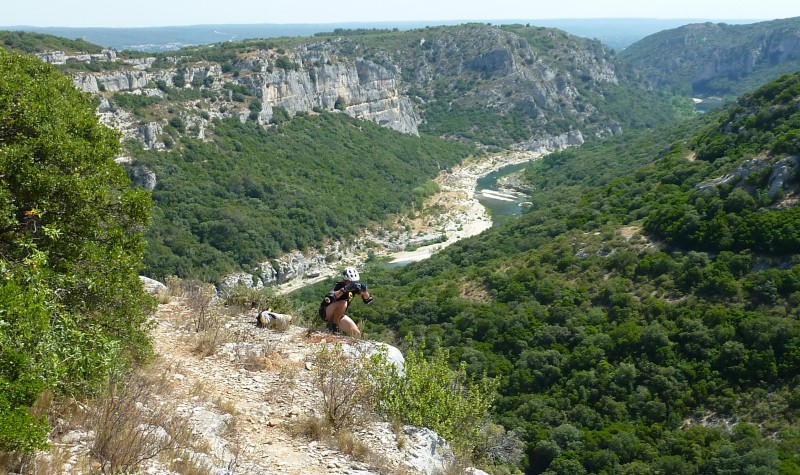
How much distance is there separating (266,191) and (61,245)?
6847 centimetres

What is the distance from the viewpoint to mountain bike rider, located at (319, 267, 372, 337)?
11906 millimetres

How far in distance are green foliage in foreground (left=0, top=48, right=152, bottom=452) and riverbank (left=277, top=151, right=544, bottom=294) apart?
52.5m

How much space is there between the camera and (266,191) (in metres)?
75.7

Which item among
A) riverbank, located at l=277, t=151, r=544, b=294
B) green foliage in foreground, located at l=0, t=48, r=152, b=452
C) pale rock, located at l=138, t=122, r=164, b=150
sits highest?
green foliage in foreground, located at l=0, t=48, r=152, b=452

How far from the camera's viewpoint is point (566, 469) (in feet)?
77.2

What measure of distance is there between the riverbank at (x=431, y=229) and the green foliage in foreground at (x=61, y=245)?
5245 cm

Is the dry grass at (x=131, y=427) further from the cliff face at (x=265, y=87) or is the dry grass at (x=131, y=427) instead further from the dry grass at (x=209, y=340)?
the cliff face at (x=265, y=87)

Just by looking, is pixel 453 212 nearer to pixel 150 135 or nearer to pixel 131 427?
pixel 150 135

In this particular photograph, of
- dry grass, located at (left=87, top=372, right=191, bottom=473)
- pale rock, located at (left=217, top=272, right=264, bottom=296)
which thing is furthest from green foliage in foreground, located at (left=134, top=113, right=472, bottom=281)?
dry grass, located at (left=87, top=372, right=191, bottom=473)

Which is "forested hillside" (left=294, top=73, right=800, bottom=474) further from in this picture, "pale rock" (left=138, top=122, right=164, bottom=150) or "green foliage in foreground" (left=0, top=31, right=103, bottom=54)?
"green foliage in foreground" (left=0, top=31, right=103, bottom=54)

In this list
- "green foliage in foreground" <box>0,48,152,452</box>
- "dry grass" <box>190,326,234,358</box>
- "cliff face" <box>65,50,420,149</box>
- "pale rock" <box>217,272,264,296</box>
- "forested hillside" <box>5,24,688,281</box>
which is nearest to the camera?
"green foliage in foreground" <box>0,48,152,452</box>

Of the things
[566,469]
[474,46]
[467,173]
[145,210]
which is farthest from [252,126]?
[474,46]

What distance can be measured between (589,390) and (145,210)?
2413cm

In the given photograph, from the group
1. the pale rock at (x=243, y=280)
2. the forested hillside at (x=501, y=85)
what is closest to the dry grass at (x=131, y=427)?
the pale rock at (x=243, y=280)
